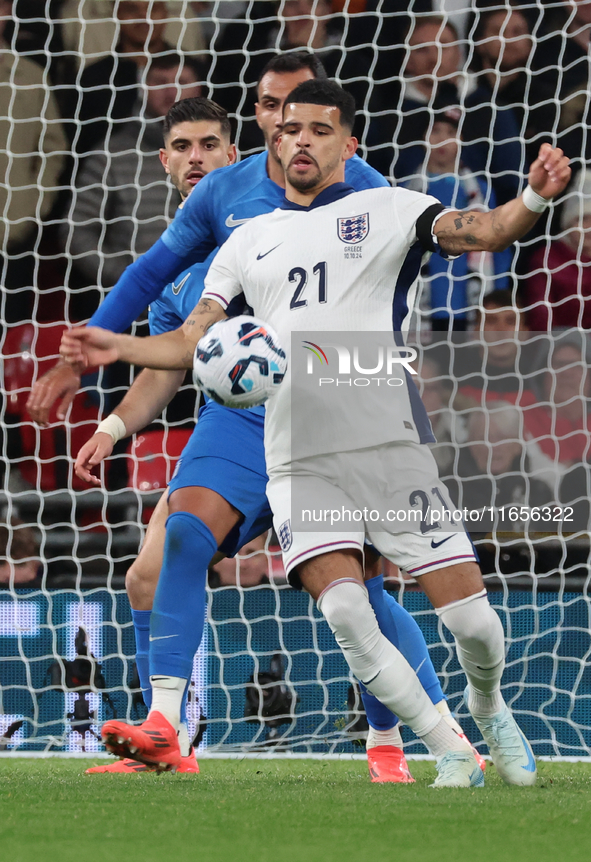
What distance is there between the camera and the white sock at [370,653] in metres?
2.94

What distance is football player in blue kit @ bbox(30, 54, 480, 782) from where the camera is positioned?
135 inches

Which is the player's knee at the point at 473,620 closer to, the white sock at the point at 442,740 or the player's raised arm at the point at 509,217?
the white sock at the point at 442,740

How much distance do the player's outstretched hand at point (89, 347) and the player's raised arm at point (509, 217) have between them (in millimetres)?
904

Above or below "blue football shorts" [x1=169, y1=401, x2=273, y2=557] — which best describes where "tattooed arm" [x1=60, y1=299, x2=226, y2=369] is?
above

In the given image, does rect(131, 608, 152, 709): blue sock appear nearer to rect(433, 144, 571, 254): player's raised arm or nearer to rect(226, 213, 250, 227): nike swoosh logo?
rect(226, 213, 250, 227): nike swoosh logo

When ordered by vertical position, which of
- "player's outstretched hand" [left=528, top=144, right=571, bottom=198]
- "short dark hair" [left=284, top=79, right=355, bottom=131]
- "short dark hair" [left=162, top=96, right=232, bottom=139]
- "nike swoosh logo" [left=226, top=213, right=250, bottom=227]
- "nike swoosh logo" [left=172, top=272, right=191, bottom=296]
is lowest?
"nike swoosh logo" [left=172, top=272, right=191, bottom=296]

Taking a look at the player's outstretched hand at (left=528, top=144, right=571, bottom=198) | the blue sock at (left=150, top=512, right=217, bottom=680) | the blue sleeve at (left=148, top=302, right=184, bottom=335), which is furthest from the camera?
the blue sleeve at (left=148, top=302, right=184, bottom=335)

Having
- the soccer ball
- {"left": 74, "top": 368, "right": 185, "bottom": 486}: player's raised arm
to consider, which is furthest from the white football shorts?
{"left": 74, "top": 368, "right": 185, "bottom": 486}: player's raised arm

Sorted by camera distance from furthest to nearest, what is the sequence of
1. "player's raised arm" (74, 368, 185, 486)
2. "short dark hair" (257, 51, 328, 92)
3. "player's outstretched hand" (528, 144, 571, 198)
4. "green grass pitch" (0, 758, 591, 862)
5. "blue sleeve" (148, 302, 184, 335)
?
"blue sleeve" (148, 302, 184, 335)
"short dark hair" (257, 51, 328, 92)
"player's raised arm" (74, 368, 185, 486)
"player's outstretched hand" (528, 144, 571, 198)
"green grass pitch" (0, 758, 591, 862)

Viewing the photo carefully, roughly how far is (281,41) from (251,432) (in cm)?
364

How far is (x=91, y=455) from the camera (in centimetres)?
378

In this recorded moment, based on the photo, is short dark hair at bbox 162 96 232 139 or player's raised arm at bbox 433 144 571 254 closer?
player's raised arm at bbox 433 144 571 254

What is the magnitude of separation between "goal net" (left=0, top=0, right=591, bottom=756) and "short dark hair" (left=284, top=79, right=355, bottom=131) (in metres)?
2.17

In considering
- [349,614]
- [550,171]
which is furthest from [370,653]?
[550,171]
